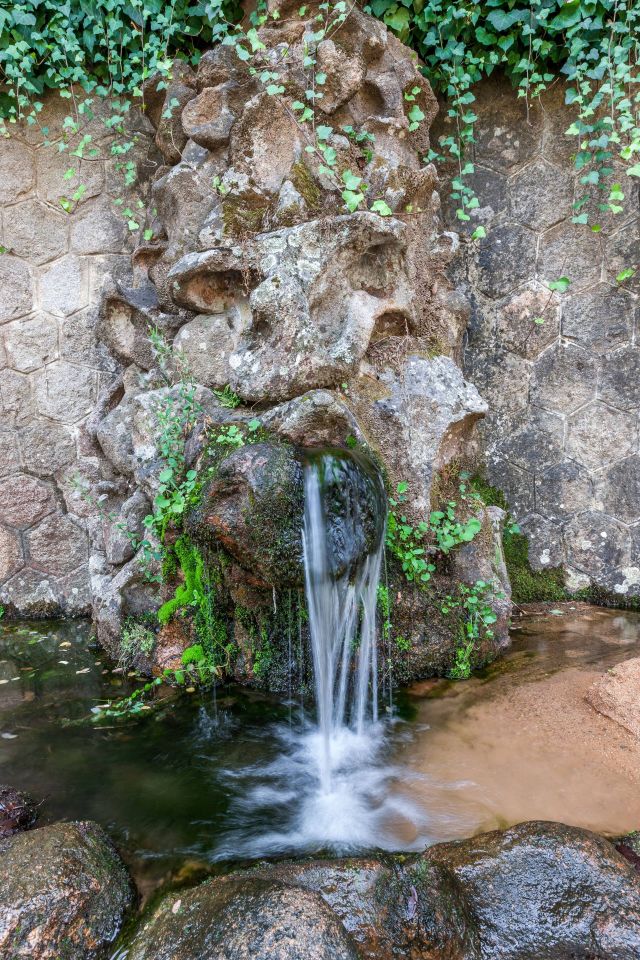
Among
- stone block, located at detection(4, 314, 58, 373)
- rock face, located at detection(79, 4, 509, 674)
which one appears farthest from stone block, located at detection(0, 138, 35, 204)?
rock face, located at detection(79, 4, 509, 674)

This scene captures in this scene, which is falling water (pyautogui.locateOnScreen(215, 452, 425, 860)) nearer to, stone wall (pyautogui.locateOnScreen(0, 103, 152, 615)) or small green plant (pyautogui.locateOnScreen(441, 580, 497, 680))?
small green plant (pyautogui.locateOnScreen(441, 580, 497, 680))

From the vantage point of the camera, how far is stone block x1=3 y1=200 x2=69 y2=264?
143 inches

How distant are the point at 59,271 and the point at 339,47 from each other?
2.16 meters

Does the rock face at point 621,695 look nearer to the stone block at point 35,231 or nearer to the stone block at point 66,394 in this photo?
the stone block at point 66,394

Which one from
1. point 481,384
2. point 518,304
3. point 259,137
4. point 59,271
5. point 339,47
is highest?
point 339,47

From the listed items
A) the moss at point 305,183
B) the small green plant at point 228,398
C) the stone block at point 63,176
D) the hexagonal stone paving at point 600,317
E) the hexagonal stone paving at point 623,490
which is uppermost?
the stone block at point 63,176

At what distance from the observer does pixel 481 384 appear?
11.9 ft

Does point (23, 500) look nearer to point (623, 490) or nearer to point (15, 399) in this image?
point (15, 399)

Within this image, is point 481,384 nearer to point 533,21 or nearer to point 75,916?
point 533,21

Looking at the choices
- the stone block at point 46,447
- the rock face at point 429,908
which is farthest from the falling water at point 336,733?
the stone block at point 46,447

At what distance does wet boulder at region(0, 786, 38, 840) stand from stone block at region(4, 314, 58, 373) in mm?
2676

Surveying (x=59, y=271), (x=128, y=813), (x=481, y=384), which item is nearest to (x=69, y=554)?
(x=59, y=271)

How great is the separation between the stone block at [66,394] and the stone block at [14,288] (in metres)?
0.44

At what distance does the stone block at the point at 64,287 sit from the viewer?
3.67 meters
